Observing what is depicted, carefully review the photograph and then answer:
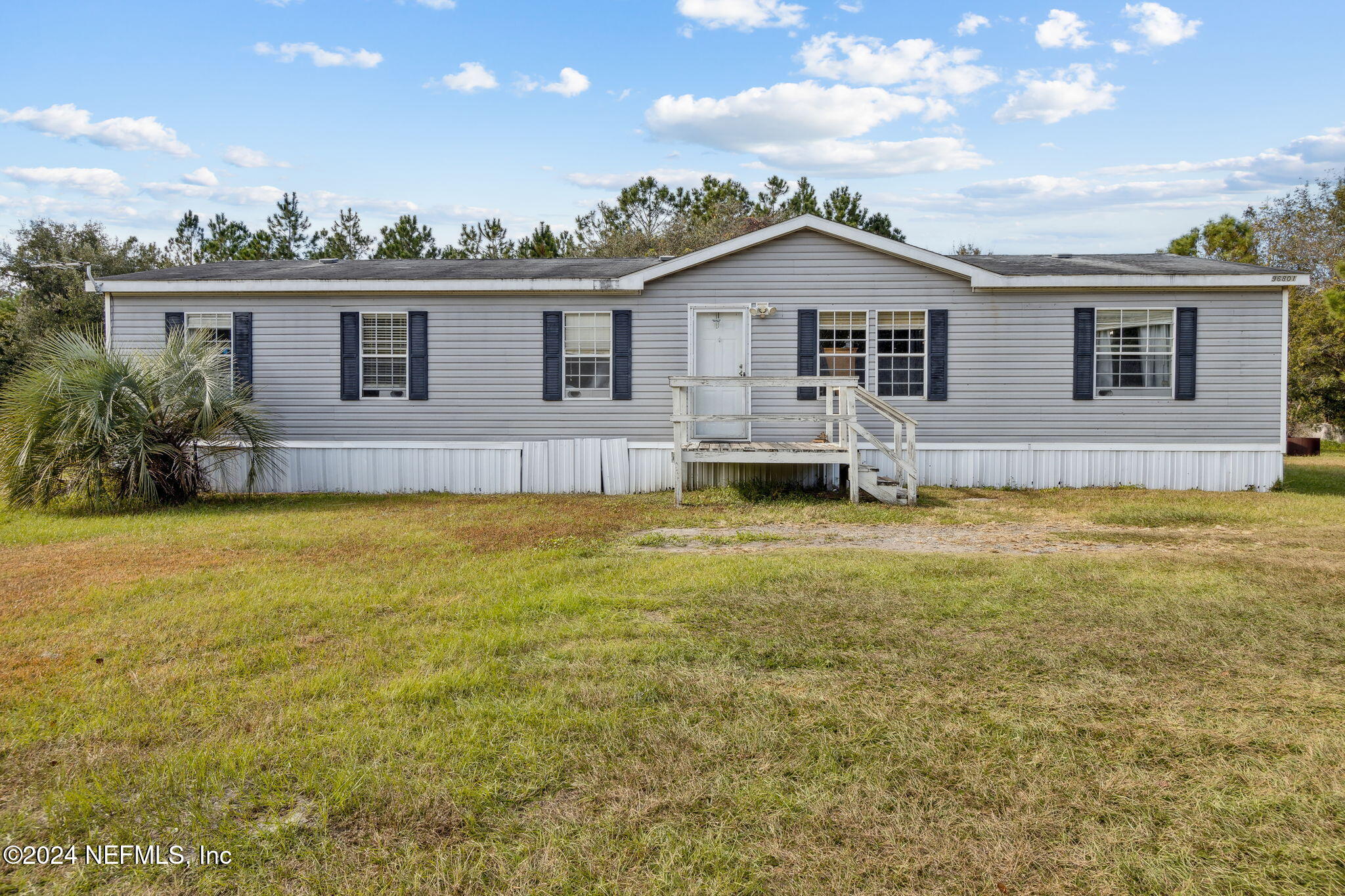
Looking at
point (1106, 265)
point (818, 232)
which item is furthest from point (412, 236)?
point (1106, 265)

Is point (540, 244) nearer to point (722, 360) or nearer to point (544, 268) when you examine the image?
point (544, 268)

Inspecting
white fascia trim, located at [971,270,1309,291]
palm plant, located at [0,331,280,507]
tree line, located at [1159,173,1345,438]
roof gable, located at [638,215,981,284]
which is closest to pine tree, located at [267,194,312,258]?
palm plant, located at [0,331,280,507]

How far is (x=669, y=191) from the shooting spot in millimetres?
37188

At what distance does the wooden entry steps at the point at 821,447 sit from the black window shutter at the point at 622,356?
164cm

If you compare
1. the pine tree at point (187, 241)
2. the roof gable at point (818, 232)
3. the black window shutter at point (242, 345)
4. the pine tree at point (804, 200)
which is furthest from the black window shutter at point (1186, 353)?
the pine tree at point (187, 241)

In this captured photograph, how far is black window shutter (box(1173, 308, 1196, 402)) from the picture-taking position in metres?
12.6

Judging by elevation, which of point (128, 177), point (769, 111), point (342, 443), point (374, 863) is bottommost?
point (374, 863)

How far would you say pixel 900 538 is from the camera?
8.40 meters

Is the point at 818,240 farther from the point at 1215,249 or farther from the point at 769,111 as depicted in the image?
the point at 1215,249

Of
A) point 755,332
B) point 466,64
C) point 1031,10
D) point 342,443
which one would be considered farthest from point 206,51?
point 1031,10

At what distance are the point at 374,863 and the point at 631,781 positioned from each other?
0.90 metres

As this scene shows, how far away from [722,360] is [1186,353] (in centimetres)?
699

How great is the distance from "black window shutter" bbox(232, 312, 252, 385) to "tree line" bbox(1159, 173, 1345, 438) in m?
25.0

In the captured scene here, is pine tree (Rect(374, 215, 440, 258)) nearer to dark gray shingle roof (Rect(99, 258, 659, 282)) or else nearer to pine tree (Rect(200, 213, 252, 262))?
pine tree (Rect(200, 213, 252, 262))
